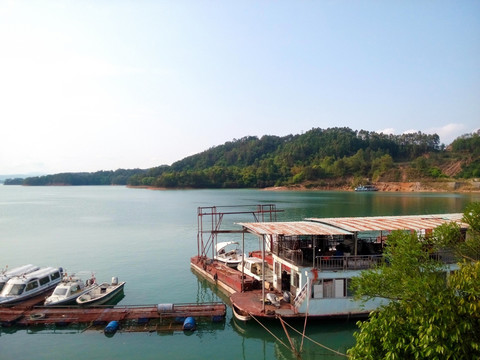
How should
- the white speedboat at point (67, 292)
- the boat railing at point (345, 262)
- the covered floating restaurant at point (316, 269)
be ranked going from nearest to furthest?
the covered floating restaurant at point (316, 269)
the boat railing at point (345, 262)
the white speedboat at point (67, 292)

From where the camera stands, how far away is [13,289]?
26016mm

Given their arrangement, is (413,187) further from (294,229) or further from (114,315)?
(114,315)

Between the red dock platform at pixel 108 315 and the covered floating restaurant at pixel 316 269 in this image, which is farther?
the red dock platform at pixel 108 315

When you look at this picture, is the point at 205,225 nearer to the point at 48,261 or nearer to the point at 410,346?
the point at 48,261

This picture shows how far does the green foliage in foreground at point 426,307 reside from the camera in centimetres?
855

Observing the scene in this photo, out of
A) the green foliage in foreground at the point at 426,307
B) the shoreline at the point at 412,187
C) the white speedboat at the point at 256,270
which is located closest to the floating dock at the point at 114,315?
the white speedboat at the point at 256,270

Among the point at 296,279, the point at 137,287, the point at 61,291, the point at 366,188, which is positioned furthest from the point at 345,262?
the point at 366,188

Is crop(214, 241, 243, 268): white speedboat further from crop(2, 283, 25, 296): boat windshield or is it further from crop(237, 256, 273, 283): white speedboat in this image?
crop(2, 283, 25, 296): boat windshield

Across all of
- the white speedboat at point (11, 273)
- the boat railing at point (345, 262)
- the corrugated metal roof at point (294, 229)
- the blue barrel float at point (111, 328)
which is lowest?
the blue barrel float at point (111, 328)

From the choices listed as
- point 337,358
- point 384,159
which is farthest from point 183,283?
point 384,159

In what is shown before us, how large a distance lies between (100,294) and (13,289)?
5592 millimetres

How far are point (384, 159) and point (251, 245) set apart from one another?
168m

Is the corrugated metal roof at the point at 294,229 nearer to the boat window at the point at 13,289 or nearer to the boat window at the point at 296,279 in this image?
the boat window at the point at 296,279

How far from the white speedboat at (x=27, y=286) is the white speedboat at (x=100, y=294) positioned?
12.3 ft
